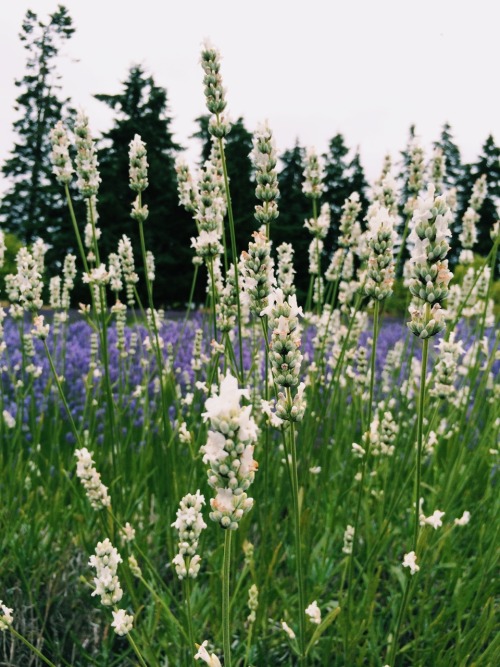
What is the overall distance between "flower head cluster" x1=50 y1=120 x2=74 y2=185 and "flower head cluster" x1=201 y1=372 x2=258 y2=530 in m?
1.77

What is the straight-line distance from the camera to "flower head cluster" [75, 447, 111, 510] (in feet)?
6.10

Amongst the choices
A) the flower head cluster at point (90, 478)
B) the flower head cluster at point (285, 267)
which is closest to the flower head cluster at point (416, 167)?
the flower head cluster at point (285, 267)

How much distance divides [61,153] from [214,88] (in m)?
0.77

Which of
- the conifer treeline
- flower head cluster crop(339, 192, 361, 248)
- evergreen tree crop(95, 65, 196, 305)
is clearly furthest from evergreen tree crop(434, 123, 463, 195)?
flower head cluster crop(339, 192, 361, 248)

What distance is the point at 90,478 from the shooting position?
1.92 m

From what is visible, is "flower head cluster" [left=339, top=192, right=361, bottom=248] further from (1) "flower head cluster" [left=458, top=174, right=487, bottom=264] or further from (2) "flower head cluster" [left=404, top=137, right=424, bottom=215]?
(1) "flower head cluster" [left=458, top=174, right=487, bottom=264]

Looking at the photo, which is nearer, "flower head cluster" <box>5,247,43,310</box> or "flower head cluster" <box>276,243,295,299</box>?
"flower head cluster" <box>5,247,43,310</box>

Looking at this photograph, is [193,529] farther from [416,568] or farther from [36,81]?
[36,81]

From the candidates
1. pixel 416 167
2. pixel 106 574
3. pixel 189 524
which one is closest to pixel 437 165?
pixel 416 167

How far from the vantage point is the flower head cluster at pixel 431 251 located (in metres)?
1.27

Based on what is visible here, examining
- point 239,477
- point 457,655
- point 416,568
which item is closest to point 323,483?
point 457,655

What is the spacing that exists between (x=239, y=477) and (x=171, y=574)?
233cm

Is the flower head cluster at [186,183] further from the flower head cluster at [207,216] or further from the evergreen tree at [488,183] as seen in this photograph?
the evergreen tree at [488,183]

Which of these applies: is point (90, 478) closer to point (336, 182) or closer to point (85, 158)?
point (85, 158)
